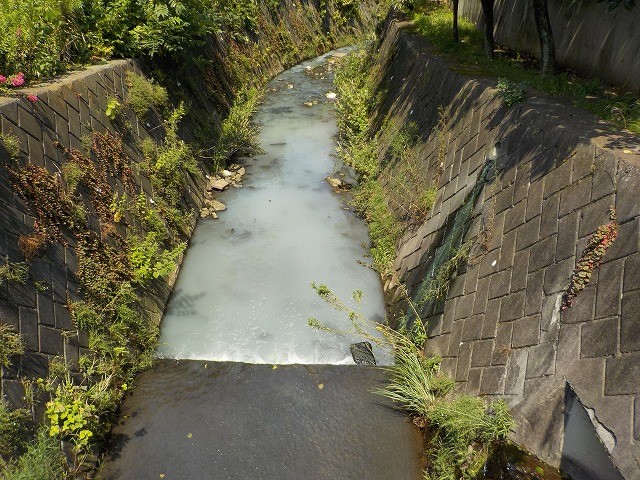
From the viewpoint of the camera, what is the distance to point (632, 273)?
288 cm

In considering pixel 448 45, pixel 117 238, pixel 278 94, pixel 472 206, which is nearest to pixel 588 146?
pixel 472 206

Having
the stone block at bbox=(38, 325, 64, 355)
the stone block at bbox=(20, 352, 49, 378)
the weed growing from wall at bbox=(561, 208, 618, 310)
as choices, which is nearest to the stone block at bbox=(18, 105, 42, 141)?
the stone block at bbox=(38, 325, 64, 355)

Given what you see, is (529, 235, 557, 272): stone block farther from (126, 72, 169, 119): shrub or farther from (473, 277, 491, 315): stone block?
(126, 72, 169, 119): shrub

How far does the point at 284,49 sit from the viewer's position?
16.9m

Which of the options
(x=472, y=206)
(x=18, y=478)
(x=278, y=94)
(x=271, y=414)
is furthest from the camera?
(x=278, y=94)

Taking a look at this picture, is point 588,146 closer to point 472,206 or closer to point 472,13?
point 472,206

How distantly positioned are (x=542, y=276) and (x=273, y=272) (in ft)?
13.8

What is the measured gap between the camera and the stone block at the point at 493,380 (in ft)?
12.5

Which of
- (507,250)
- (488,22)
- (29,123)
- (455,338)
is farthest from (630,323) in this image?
(488,22)

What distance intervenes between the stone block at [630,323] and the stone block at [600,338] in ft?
0.17

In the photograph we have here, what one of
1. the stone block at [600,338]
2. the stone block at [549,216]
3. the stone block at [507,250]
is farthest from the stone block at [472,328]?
the stone block at [600,338]

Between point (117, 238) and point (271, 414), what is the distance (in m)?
3.14

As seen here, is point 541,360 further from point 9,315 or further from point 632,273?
point 9,315

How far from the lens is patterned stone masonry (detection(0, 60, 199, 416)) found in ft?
12.6
